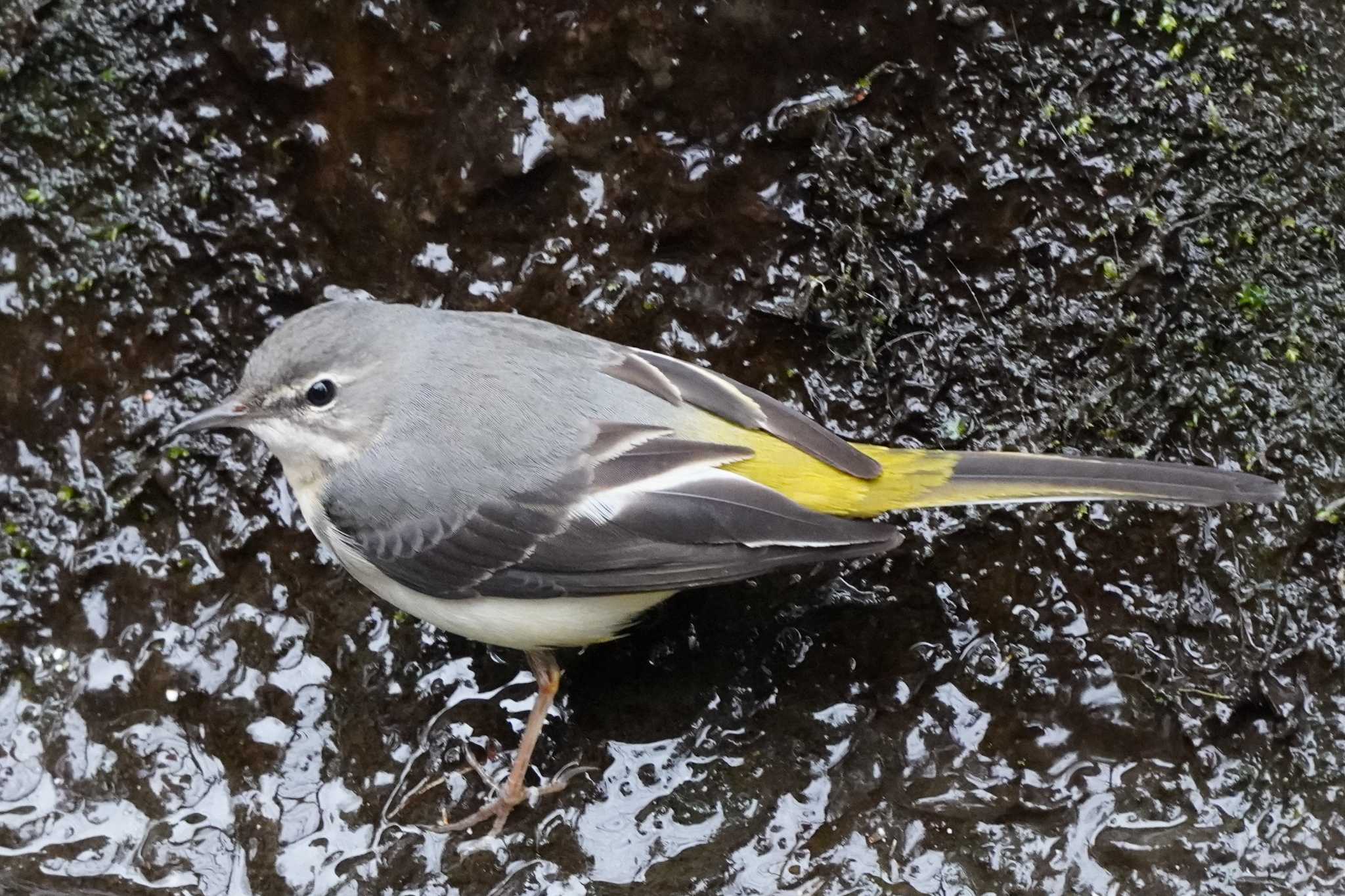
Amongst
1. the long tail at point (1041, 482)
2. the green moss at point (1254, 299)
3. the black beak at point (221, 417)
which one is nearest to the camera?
the long tail at point (1041, 482)

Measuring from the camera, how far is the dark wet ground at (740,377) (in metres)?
4.61

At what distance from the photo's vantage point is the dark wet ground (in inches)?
182

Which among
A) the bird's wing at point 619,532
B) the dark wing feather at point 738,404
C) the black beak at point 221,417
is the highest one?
the black beak at point 221,417

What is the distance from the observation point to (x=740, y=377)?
5.30 meters

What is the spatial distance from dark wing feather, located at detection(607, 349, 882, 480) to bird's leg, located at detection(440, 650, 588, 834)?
3.91 ft

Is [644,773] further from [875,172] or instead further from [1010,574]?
[875,172]

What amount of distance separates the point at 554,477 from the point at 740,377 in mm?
1421

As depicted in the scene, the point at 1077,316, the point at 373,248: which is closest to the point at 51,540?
the point at 373,248

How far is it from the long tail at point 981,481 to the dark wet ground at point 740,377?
0.84 metres

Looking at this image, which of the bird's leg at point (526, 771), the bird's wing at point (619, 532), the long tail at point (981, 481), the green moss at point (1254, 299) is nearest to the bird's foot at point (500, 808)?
the bird's leg at point (526, 771)

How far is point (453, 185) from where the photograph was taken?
528 centimetres

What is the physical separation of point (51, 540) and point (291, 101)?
7.41 ft

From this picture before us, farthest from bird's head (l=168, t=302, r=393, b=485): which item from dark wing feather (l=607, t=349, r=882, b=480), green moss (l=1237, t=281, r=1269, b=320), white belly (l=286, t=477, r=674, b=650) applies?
green moss (l=1237, t=281, r=1269, b=320)

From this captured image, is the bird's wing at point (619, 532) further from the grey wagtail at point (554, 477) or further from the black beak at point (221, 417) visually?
the black beak at point (221, 417)
